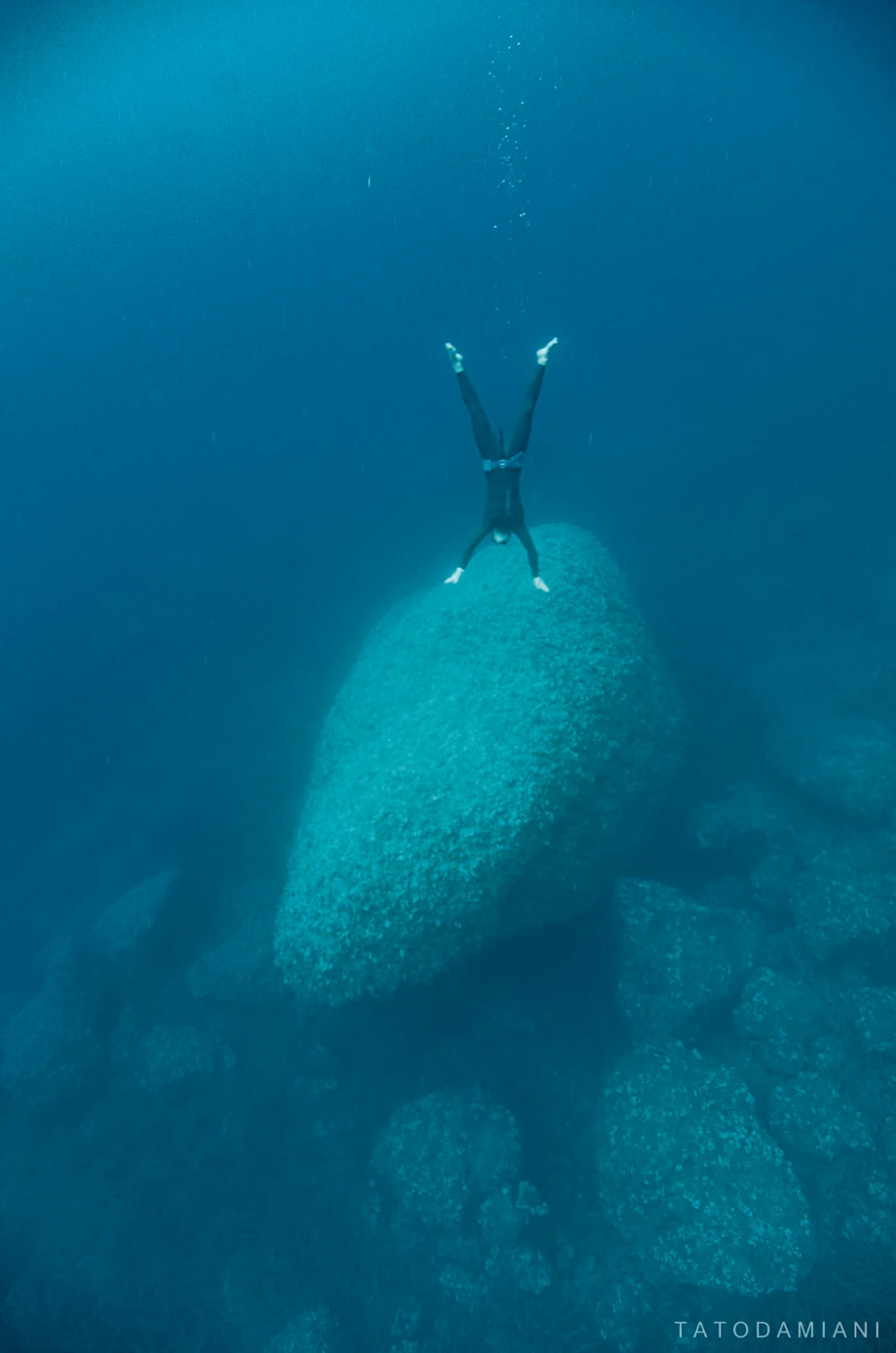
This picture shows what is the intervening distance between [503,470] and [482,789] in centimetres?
397

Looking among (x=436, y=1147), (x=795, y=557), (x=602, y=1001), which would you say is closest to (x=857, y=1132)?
(x=602, y=1001)

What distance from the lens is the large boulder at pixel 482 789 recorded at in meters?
7.34

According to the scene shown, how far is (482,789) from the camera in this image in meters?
7.49

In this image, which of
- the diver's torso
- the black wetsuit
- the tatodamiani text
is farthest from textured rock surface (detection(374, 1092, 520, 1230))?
the diver's torso

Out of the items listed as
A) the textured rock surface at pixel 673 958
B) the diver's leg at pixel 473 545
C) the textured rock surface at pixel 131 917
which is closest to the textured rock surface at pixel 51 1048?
the textured rock surface at pixel 131 917

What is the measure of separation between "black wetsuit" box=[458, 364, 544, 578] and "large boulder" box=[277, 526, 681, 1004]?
5.50 ft

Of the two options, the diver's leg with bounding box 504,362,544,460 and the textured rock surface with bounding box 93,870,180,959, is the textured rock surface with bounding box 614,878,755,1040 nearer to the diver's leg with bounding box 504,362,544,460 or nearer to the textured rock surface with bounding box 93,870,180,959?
the diver's leg with bounding box 504,362,544,460

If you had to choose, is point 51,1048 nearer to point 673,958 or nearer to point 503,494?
point 673,958

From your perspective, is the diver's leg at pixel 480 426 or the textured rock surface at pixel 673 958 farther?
the textured rock surface at pixel 673 958

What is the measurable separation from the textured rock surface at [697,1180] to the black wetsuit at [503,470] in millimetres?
6636

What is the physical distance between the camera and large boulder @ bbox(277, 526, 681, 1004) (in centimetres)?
734

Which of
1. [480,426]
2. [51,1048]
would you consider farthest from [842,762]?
[51,1048]

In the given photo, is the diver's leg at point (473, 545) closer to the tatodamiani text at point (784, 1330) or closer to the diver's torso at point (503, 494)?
the diver's torso at point (503, 494)

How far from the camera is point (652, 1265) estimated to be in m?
7.13
